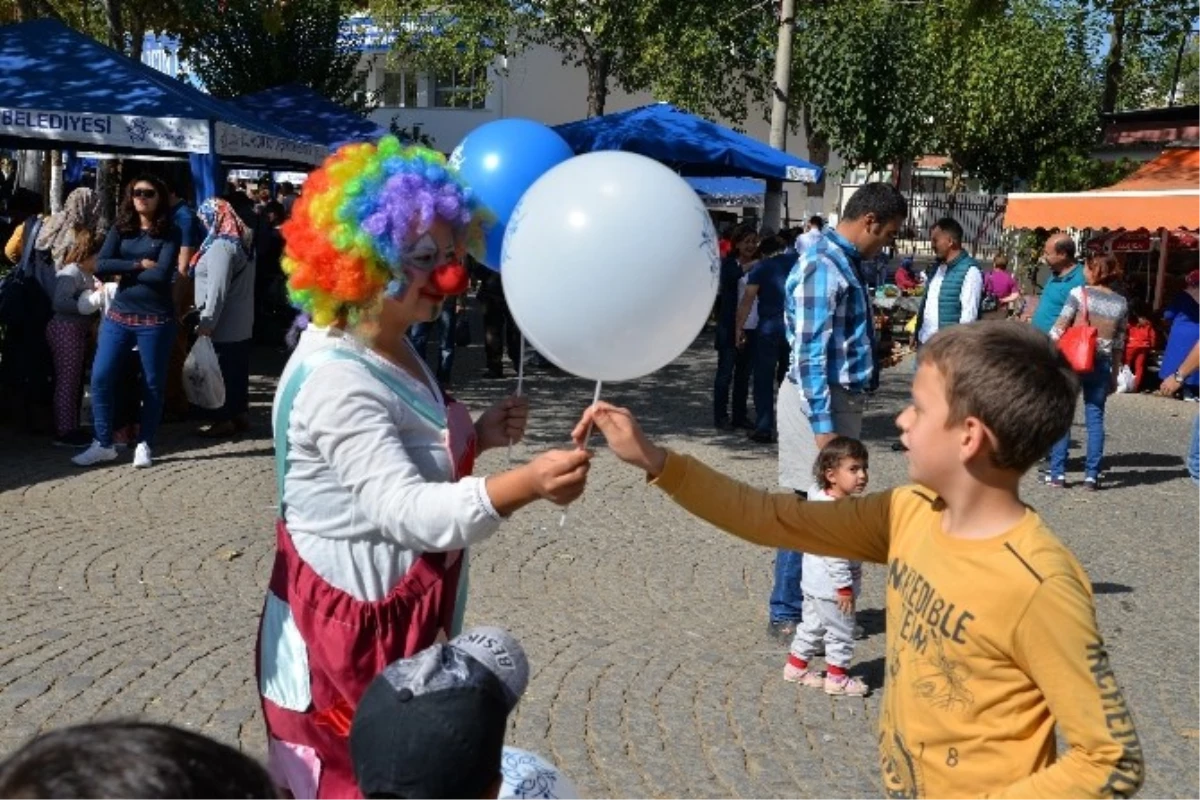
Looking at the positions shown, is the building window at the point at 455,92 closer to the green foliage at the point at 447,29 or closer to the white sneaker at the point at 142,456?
the green foliage at the point at 447,29

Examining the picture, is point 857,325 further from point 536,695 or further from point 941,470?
point 941,470

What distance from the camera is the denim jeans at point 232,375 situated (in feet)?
30.7

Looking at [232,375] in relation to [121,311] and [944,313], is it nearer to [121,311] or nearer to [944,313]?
[121,311]

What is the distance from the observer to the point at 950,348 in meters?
2.19

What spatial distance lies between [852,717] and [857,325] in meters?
1.57

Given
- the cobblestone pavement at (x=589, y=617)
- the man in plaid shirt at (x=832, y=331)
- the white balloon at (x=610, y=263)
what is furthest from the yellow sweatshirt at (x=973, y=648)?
the man in plaid shirt at (x=832, y=331)

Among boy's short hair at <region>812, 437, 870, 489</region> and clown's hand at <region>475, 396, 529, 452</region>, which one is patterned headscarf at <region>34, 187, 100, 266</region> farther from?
clown's hand at <region>475, 396, 529, 452</region>

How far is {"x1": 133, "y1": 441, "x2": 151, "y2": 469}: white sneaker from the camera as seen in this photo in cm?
834

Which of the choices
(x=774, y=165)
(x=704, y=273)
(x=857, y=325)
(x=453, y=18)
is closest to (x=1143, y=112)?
(x=774, y=165)

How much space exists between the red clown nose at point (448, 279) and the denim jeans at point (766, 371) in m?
7.73

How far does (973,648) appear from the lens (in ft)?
6.94

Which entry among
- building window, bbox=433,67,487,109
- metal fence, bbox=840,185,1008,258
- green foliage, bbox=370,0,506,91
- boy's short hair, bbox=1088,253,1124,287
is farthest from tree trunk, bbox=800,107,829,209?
boy's short hair, bbox=1088,253,1124,287

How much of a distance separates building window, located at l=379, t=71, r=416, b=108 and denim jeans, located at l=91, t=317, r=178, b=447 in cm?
3226

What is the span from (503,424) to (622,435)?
55 centimetres
